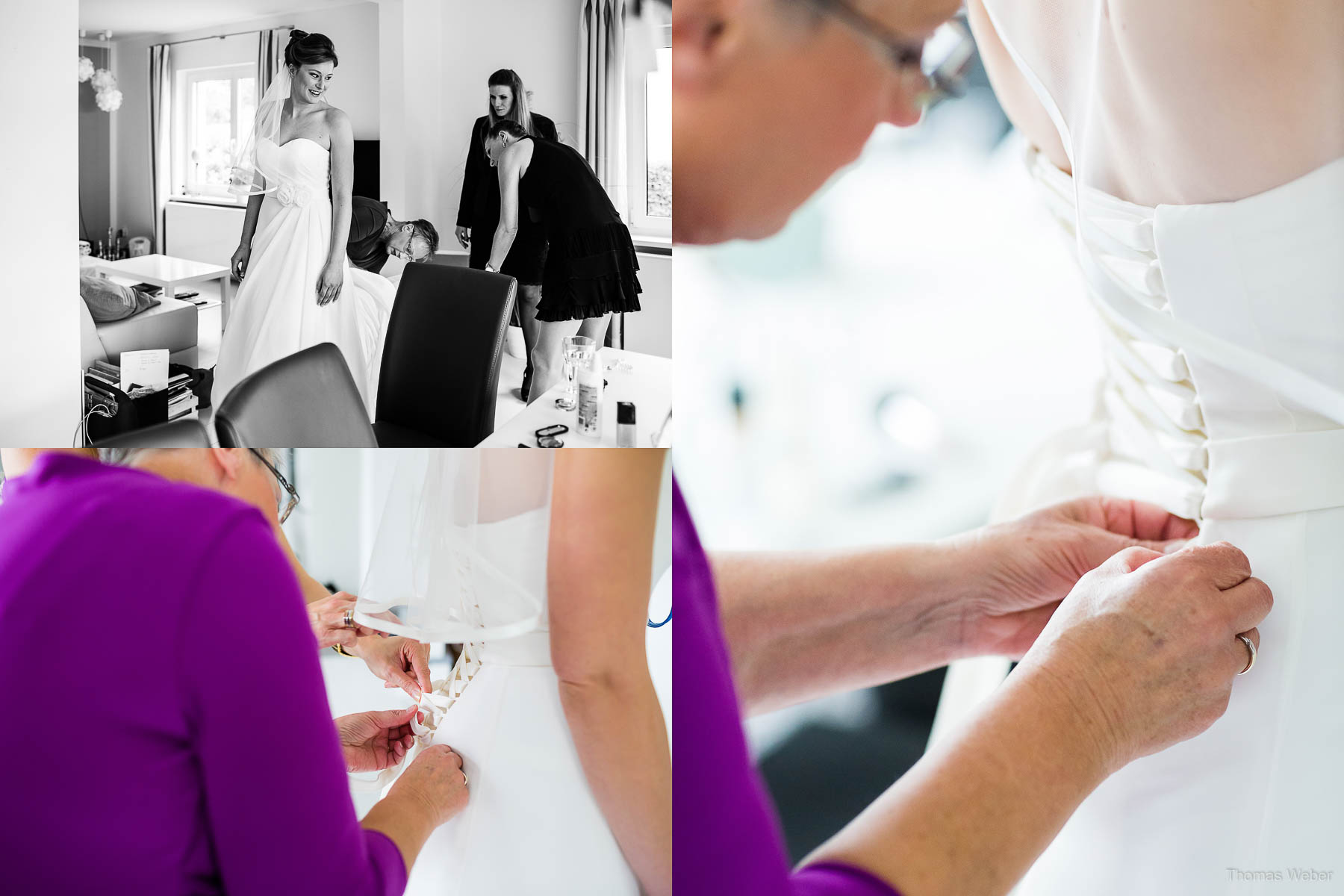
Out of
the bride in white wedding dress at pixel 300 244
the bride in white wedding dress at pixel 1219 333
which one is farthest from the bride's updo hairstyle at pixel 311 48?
the bride in white wedding dress at pixel 1219 333

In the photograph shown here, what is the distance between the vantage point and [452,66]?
1464mm

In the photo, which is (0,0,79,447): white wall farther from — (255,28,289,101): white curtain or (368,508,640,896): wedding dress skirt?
(368,508,640,896): wedding dress skirt

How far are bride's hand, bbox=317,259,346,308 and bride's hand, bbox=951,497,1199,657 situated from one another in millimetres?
1103

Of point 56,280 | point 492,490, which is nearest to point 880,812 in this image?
point 492,490

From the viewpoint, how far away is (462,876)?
1.52 m

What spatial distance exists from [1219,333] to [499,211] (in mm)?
1120

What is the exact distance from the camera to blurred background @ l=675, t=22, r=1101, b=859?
146 cm

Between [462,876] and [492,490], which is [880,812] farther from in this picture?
[492,490]

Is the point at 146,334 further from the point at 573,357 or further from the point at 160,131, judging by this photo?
the point at 573,357

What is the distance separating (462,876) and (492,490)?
656 millimetres

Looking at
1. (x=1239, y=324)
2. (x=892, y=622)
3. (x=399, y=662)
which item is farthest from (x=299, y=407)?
(x=1239, y=324)

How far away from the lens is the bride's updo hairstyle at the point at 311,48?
1443mm

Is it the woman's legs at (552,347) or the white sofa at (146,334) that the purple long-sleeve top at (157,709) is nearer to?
the white sofa at (146,334)

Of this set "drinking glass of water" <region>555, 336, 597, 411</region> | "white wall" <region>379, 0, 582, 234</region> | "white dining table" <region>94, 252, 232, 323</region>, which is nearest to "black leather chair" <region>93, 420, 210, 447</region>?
"white dining table" <region>94, 252, 232, 323</region>
